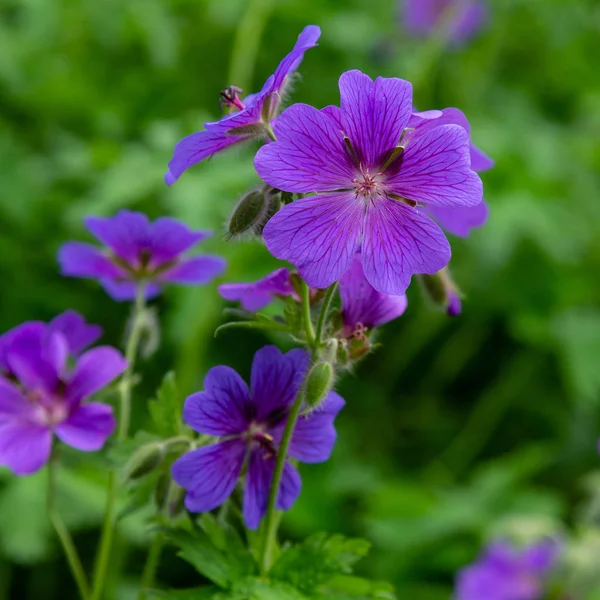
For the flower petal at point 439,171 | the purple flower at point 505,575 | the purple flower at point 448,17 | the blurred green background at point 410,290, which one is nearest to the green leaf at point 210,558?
the flower petal at point 439,171

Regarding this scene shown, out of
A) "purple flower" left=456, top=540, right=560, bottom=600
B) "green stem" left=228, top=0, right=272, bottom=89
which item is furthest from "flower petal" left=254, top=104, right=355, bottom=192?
"green stem" left=228, top=0, right=272, bottom=89

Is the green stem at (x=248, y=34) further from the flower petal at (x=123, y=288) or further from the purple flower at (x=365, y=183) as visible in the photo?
the purple flower at (x=365, y=183)

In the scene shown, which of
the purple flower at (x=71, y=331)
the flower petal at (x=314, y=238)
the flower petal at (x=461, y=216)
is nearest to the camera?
the flower petal at (x=314, y=238)

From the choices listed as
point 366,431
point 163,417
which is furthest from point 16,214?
point 163,417

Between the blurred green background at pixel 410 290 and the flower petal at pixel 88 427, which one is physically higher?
the blurred green background at pixel 410 290

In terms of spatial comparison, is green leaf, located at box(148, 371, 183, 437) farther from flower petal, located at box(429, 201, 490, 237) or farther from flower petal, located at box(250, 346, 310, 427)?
flower petal, located at box(429, 201, 490, 237)

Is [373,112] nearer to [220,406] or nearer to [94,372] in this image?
[220,406]
